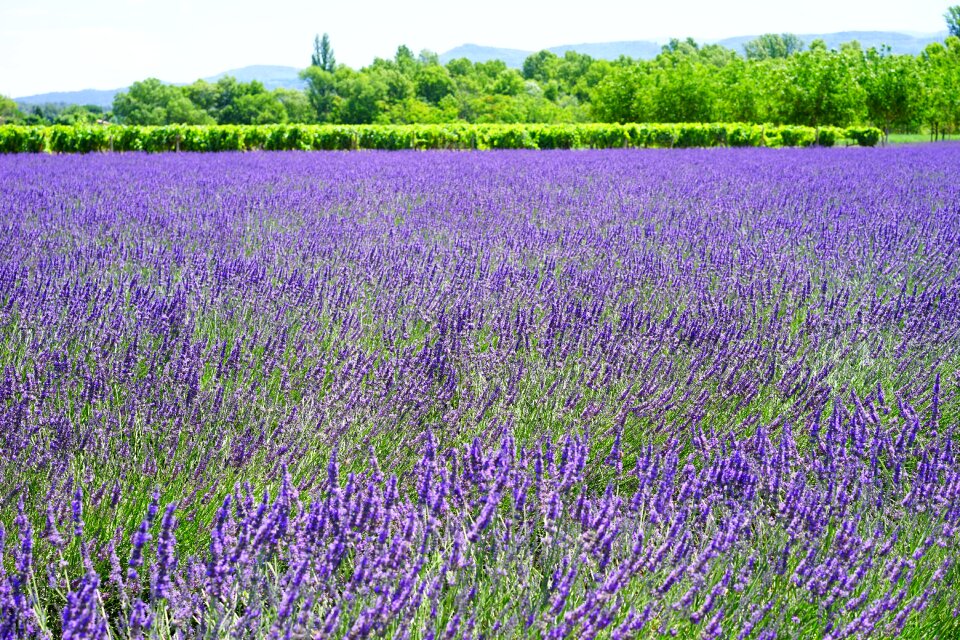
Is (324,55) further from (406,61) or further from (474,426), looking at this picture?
(474,426)

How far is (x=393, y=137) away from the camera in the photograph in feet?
65.6

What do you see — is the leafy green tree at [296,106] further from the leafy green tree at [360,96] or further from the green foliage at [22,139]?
the green foliage at [22,139]

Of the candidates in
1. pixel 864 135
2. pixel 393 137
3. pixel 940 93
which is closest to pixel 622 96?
pixel 864 135

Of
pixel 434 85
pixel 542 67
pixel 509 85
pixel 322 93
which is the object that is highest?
pixel 542 67

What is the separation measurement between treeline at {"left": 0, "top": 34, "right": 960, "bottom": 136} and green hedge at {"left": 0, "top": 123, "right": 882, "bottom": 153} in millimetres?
2838

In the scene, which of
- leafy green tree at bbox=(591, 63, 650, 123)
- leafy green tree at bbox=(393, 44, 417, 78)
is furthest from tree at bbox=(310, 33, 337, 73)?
leafy green tree at bbox=(591, 63, 650, 123)

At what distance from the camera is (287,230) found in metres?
5.79

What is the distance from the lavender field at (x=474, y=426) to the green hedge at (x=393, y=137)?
506 inches

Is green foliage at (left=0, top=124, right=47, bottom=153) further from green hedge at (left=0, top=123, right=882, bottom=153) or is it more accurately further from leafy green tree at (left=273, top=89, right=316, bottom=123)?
leafy green tree at (left=273, top=89, right=316, bottom=123)

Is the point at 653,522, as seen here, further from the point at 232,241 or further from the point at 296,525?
the point at 232,241

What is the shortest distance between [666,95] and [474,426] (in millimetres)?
29724

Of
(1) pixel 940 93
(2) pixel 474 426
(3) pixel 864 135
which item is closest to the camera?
(2) pixel 474 426

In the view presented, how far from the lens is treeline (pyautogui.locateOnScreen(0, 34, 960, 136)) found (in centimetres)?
2775

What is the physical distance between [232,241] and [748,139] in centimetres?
2109
